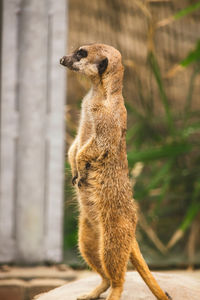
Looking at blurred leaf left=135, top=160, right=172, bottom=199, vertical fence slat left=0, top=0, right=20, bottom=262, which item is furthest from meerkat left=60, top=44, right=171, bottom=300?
vertical fence slat left=0, top=0, right=20, bottom=262

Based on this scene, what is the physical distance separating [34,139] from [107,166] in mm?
1438

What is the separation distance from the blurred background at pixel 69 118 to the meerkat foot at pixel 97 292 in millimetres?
1085

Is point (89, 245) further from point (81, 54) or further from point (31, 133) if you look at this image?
point (31, 133)

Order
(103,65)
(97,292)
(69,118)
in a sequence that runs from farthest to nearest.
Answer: (69,118), (97,292), (103,65)

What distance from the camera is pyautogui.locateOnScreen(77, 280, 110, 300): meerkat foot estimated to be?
1.38 meters

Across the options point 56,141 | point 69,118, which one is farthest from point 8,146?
point 69,118

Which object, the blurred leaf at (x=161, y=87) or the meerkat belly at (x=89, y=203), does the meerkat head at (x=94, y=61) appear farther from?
the blurred leaf at (x=161, y=87)

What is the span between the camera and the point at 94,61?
1210 millimetres

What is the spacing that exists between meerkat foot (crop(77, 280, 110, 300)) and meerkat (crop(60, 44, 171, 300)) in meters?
0.15

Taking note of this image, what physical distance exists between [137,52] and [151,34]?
0.15 m

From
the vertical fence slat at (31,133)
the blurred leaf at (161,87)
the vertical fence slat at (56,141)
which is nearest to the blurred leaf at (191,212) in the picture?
the blurred leaf at (161,87)

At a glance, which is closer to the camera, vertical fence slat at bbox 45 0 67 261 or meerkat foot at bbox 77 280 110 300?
meerkat foot at bbox 77 280 110 300

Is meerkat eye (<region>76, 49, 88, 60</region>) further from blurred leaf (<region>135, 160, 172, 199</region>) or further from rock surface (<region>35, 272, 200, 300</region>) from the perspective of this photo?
blurred leaf (<region>135, 160, 172, 199</region>)

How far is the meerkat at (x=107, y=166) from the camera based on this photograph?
1.18 m
